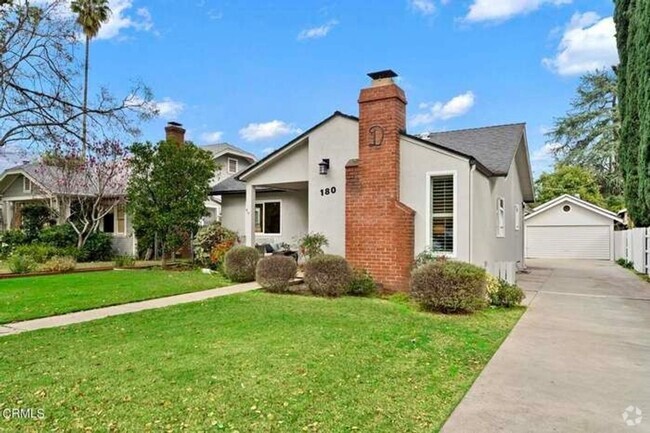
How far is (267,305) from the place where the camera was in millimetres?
8711

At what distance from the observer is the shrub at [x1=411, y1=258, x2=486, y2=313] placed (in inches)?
316

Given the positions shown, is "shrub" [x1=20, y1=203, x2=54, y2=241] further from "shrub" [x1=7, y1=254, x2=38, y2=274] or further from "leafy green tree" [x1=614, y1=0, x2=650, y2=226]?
"leafy green tree" [x1=614, y1=0, x2=650, y2=226]

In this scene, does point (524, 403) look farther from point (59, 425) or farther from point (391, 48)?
point (391, 48)

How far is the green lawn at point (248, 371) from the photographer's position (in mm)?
3598

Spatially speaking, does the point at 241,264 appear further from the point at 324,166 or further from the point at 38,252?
the point at 38,252

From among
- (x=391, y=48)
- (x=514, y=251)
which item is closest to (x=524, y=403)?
(x=514, y=251)

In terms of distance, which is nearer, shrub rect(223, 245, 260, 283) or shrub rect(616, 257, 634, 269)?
shrub rect(223, 245, 260, 283)

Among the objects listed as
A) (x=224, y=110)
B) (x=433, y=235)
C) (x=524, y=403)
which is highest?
(x=224, y=110)

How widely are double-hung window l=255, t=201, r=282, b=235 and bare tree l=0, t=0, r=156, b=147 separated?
931 cm

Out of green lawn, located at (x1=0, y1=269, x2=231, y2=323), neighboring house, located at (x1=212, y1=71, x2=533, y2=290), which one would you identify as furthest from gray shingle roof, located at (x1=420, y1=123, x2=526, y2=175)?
green lawn, located at (x1=0, y1=269, x2=231, y2=323)

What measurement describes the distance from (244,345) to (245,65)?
15.5 meters

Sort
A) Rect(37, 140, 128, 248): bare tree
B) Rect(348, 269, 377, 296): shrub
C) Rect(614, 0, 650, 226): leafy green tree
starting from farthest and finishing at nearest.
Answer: Rect(37, 140, 128, 248): bare tree < Rect(614, 0, 650, 226): leafy green tree < Rect(348, 269, 377, 296): shrub

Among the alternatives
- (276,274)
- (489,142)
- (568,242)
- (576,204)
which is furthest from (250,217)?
(568,242)

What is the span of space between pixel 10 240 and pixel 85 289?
1311cm
